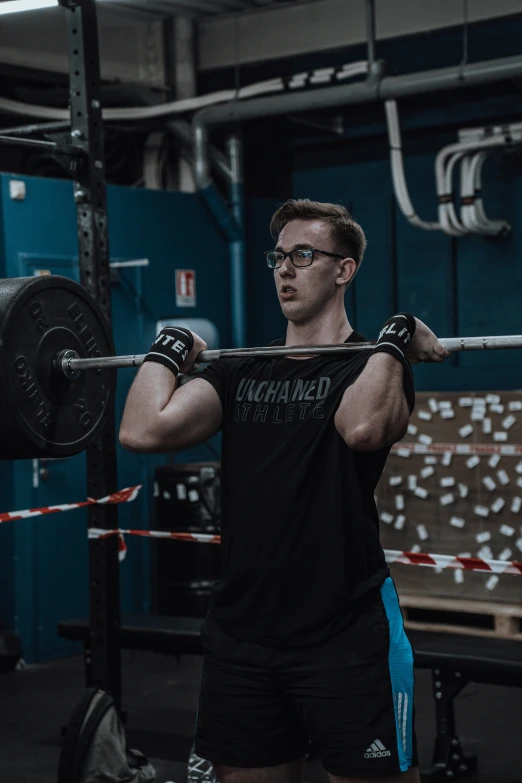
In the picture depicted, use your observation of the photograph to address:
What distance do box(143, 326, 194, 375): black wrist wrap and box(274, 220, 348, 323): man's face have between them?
0.21 m

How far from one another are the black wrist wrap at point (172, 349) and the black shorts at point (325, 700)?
519 mm

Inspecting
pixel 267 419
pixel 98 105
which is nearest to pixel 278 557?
pixel 267 419

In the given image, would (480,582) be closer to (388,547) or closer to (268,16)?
(388,547)

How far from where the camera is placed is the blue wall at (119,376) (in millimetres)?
5105

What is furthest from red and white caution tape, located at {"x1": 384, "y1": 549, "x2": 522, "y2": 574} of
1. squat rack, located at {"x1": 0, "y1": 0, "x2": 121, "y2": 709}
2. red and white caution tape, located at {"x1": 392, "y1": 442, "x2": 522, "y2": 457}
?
red and white caution tape, located at {"x1": 392, "y1": 442, "x2": 522, "y2": 457}

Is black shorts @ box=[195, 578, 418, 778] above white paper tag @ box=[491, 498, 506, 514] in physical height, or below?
above

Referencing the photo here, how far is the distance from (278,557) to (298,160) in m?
4.44

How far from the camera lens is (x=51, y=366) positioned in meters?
2.62

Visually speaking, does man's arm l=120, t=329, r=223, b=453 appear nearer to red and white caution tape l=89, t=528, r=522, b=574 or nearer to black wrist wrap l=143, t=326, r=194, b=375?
black wrist wrap l=143, t=326, r=194, b=375

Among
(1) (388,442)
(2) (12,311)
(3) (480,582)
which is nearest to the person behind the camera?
(1) (388,442)

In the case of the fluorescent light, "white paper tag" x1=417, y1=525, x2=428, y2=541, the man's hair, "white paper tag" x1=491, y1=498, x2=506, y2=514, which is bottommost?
"white paper tag" x1=417, y1=525, x2=428, y2=541

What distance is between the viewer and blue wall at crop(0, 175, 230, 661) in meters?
5.11

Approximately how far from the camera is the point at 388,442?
2.02 m

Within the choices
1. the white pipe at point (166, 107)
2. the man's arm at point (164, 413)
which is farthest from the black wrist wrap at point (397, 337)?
the white pipe at point (166, 107)
